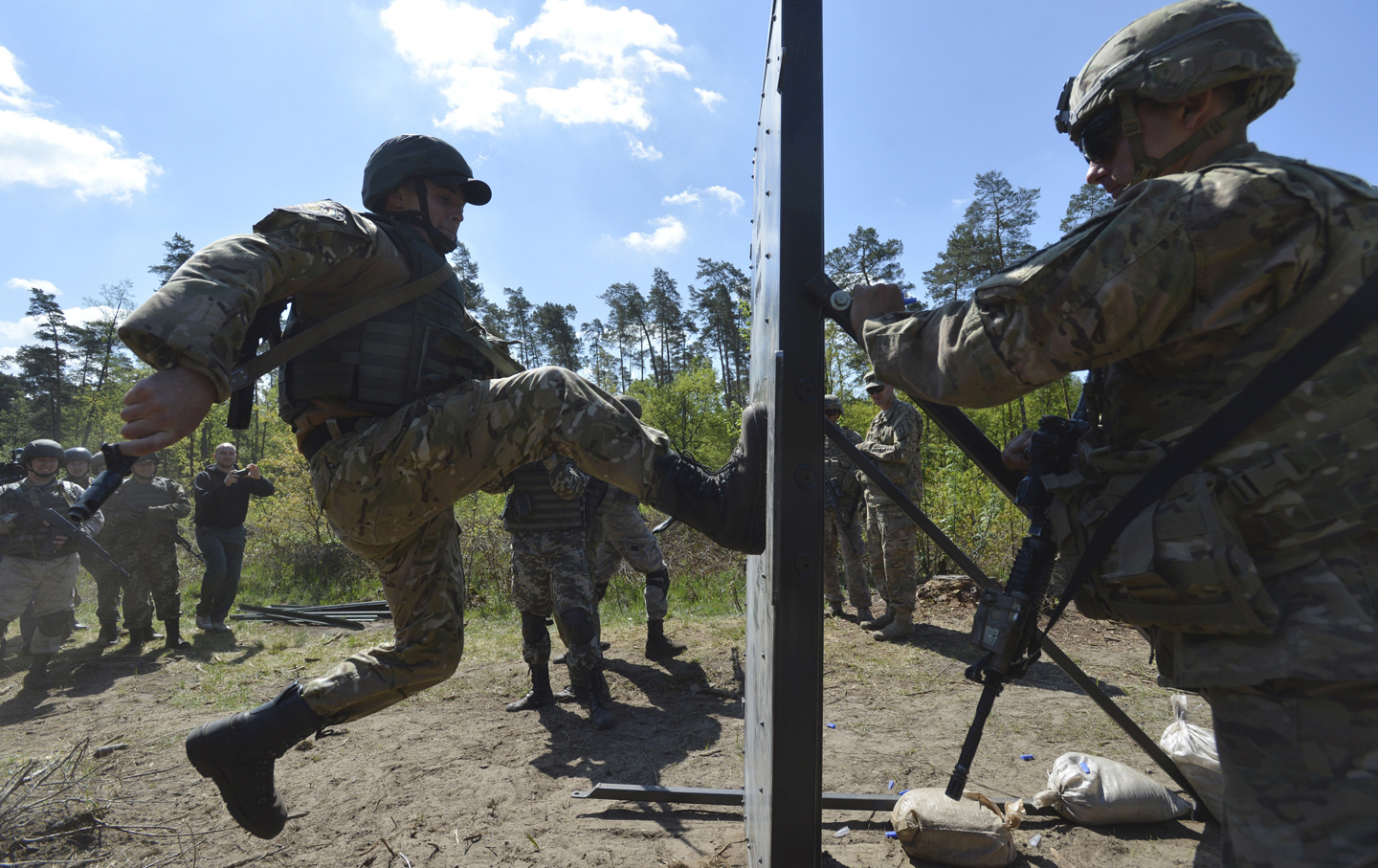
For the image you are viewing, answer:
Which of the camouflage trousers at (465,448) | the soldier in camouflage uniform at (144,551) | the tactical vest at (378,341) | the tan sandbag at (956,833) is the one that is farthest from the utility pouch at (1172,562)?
the soldier in camouflage uniform at (144,551)

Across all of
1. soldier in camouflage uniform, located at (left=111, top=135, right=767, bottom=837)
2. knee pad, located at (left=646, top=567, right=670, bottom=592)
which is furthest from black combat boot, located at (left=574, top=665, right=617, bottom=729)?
soldier in camouflage uniform, located at (left=111, top=135, right=767, bottom=837)

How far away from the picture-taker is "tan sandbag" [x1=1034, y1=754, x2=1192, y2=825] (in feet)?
9.71

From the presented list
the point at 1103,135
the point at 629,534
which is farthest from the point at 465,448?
the point at 629,534

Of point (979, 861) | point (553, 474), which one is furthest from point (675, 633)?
point (979, 861)

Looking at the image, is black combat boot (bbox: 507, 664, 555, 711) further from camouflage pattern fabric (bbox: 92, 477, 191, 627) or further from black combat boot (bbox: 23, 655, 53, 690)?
camouflage pattern fabric (bbox: 92, 477, 191, 627)

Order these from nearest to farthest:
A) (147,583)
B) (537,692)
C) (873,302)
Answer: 1. (873,302)
2. (537,692)
3. (147,583)

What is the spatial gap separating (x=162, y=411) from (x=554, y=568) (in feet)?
11.9

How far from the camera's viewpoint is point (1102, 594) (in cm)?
151

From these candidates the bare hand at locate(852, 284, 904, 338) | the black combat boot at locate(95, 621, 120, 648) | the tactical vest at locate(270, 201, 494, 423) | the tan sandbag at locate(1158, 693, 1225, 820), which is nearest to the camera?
the bare hand at locate(852, 284, 904, 338)

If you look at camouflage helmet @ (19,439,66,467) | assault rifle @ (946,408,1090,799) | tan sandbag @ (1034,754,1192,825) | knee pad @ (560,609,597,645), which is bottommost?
tan sandbag @ (1034,754,1192,825)

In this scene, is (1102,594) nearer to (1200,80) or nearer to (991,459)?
(991,459)

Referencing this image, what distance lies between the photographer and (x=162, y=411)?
1.68m

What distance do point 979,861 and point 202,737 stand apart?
284 centimetres

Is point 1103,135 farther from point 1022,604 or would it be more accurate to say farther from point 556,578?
point 556,578
